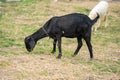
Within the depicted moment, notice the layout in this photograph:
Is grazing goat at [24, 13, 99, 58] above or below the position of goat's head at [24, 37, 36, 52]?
above

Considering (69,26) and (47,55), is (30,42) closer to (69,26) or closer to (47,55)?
(47,55)

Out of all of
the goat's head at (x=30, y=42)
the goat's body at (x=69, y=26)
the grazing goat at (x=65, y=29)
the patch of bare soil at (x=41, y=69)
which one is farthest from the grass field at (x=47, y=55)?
the goat's body at (x=69, y=26)

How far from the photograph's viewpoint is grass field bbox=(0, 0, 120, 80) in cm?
920

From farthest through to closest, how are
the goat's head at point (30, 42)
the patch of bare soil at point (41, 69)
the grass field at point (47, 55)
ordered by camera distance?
the goat's head at point (30, 42)
the grass field at point (47, 55)
the patch of bare soil at point (41, 69)

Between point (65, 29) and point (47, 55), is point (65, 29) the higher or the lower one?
the higher one

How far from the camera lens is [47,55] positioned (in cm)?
1116

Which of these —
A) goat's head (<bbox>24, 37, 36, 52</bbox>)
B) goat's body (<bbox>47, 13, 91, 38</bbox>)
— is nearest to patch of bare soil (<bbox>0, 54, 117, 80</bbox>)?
goat's head (<bbox>24, 37, 36, 52</bbox>)

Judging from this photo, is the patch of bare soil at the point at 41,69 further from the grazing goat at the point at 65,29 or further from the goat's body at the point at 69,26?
the goat's body at the point at 69,26

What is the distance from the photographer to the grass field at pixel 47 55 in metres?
9.20

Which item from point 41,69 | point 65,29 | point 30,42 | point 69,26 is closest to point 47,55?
point 30,42

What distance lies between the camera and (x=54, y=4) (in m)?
22.1

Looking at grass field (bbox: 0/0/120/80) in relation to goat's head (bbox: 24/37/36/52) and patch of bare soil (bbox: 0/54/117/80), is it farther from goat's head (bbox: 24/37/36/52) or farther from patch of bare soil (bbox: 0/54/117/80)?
goat's head (bbox: 24/37/36/52)

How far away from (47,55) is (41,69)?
174 centimetres

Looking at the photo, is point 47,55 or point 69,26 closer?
point 69,26
